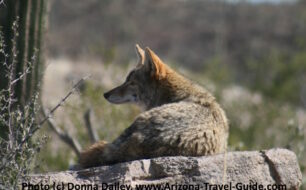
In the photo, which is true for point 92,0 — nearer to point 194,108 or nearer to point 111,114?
point 111,114

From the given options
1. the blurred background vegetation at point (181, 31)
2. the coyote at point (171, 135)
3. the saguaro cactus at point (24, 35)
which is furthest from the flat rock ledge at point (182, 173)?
the blurred background vegetation at point (181, 31)

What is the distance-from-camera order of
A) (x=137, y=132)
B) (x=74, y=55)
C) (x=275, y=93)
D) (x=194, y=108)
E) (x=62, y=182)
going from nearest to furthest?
(x=62, y=182)
(x=137, y=132)
(x=194, y=108)
(x=275, y=93)
(x=74, y=55)

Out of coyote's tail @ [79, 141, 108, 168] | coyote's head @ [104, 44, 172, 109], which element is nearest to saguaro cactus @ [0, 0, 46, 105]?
coyote's head @ [104, 44, 172, 109]

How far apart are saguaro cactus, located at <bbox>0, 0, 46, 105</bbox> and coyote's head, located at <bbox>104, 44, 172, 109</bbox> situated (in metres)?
1.06

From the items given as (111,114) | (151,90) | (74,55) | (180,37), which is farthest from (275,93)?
(180,37)

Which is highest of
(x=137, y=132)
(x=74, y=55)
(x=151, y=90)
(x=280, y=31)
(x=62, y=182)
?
(x=280, y=31)

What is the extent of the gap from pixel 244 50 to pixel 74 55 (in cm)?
1461

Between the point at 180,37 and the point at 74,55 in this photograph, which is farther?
the point at 180,37

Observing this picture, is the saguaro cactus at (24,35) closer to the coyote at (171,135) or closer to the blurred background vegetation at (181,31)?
the coyote at (171,135)

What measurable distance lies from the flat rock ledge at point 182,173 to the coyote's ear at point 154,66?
1784 millimetres

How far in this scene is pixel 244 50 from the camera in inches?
1992

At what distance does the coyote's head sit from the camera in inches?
264

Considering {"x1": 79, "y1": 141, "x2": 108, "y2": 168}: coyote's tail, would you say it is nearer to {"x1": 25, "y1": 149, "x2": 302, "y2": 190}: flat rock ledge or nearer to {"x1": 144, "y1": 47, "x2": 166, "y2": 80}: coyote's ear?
{"x1": 25, "y1": 149, "x2": 302, "y2": 190}: flat rock ledge

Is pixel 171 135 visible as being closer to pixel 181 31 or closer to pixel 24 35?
pixel 24 35
